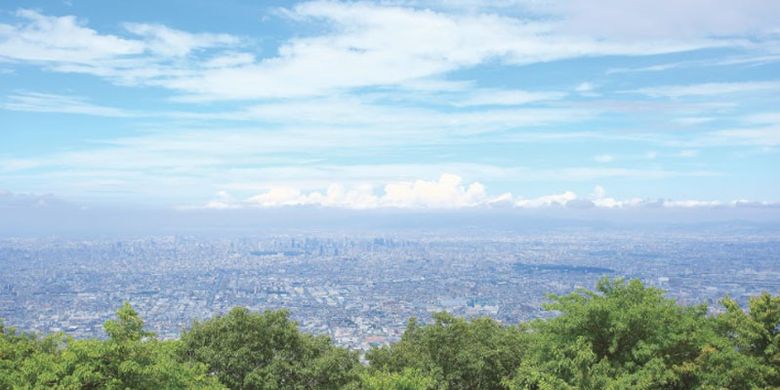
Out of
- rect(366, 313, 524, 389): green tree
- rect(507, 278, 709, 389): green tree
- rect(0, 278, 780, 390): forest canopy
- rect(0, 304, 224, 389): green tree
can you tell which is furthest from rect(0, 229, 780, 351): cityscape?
rect(0, 304, 224, 389): green tree

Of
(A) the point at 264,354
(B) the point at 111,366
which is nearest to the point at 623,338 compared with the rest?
(A) the point at 264,354

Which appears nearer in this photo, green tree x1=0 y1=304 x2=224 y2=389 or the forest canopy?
green tree x1=0 y1=304 x2=224 y2=389

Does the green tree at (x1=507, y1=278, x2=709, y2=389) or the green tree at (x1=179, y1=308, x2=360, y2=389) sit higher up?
the green tree at (x1=507, y1=278, x2=709, y2=389)

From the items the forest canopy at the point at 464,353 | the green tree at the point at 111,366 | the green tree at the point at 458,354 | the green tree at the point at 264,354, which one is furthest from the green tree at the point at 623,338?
the green tree at the point at 111,366

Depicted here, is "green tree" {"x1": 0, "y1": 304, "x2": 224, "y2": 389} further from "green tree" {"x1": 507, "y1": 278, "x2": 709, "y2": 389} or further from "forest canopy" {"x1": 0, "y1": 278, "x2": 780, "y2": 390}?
"green tree" {"x1": 507, "y1": 278, "x2": 709, "y2": 389}

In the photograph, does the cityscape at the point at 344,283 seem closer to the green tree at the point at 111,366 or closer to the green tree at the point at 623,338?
the green tree at the point at 623,338

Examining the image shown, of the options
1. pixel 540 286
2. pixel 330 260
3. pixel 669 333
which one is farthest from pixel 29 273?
pixel 669 333

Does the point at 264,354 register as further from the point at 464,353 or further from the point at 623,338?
the point at 623,338

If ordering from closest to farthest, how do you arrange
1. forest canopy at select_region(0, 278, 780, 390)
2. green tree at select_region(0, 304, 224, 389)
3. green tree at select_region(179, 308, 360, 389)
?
green tree at select_region(0, 304, 224, 389), forest canopy at select_region(0, 278, 780, 390), green tree at select_region(179, 308, 360, 389)

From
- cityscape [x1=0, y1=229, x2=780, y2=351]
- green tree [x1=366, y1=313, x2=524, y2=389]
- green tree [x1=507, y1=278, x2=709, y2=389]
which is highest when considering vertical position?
green tree [x1=507, y1=278, x2=709, y2=389]
